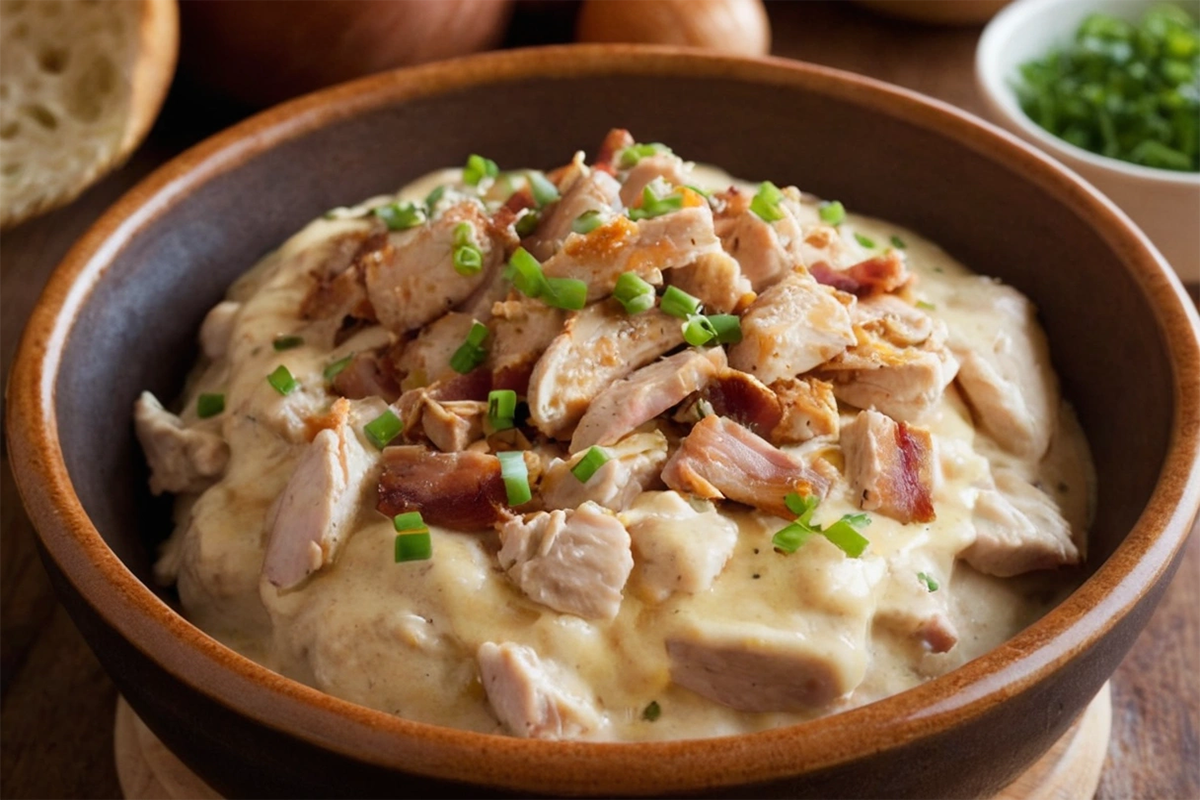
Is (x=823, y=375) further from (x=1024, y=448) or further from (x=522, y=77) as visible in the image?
(x=522, y=77)

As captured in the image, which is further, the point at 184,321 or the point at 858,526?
the point at 184,321

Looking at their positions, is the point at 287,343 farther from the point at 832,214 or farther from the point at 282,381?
the point at 832,214

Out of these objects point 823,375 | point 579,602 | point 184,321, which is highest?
point 823,375

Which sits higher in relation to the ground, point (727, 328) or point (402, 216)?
point (727, 328)

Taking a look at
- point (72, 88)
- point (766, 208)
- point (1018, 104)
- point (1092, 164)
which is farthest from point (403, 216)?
point (1018, 104)

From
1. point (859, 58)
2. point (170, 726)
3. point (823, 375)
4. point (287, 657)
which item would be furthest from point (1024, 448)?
point (859, 58)

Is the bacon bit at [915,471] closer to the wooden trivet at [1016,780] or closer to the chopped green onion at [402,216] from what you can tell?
the wooden trivet at [1016,780]

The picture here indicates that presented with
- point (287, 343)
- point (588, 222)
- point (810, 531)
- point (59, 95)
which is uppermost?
point (588, 222)
